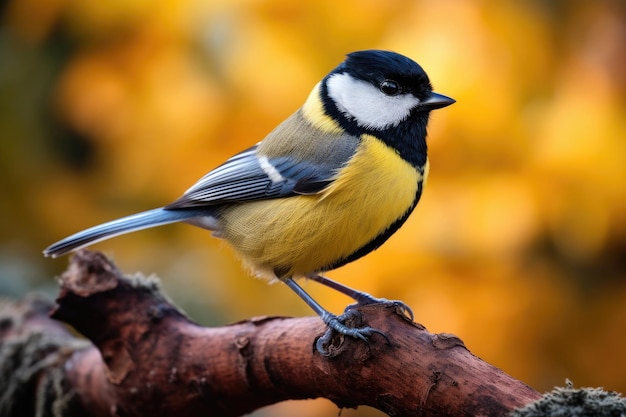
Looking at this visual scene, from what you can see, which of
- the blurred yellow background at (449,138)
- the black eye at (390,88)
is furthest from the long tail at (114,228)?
the black eye at (390,88)

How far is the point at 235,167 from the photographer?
67.2 inches

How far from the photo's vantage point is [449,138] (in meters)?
2.00

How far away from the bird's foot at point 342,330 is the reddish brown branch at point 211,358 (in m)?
0.01

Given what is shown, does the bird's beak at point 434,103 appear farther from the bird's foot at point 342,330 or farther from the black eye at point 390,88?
the bird's foot at point 342,330

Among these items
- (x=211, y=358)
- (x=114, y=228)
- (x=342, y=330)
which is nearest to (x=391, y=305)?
(x=342, y=330)

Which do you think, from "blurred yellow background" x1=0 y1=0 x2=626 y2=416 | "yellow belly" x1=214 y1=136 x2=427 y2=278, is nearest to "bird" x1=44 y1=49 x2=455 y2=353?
"yellow belly" x1=214 y1=136 x2=427 y2=278

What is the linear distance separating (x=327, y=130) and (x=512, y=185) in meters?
0.62

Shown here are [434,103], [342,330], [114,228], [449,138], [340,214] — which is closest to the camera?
[342,330]

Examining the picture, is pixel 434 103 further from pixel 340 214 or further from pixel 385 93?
pixel 340 214

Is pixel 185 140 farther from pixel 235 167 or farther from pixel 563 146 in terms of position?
pixel 563 146

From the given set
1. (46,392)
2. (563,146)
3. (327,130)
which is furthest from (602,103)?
(46,392)

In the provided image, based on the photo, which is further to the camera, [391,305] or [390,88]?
[390,88]

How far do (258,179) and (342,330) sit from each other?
1.64 ft

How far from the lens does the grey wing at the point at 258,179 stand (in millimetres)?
1520
